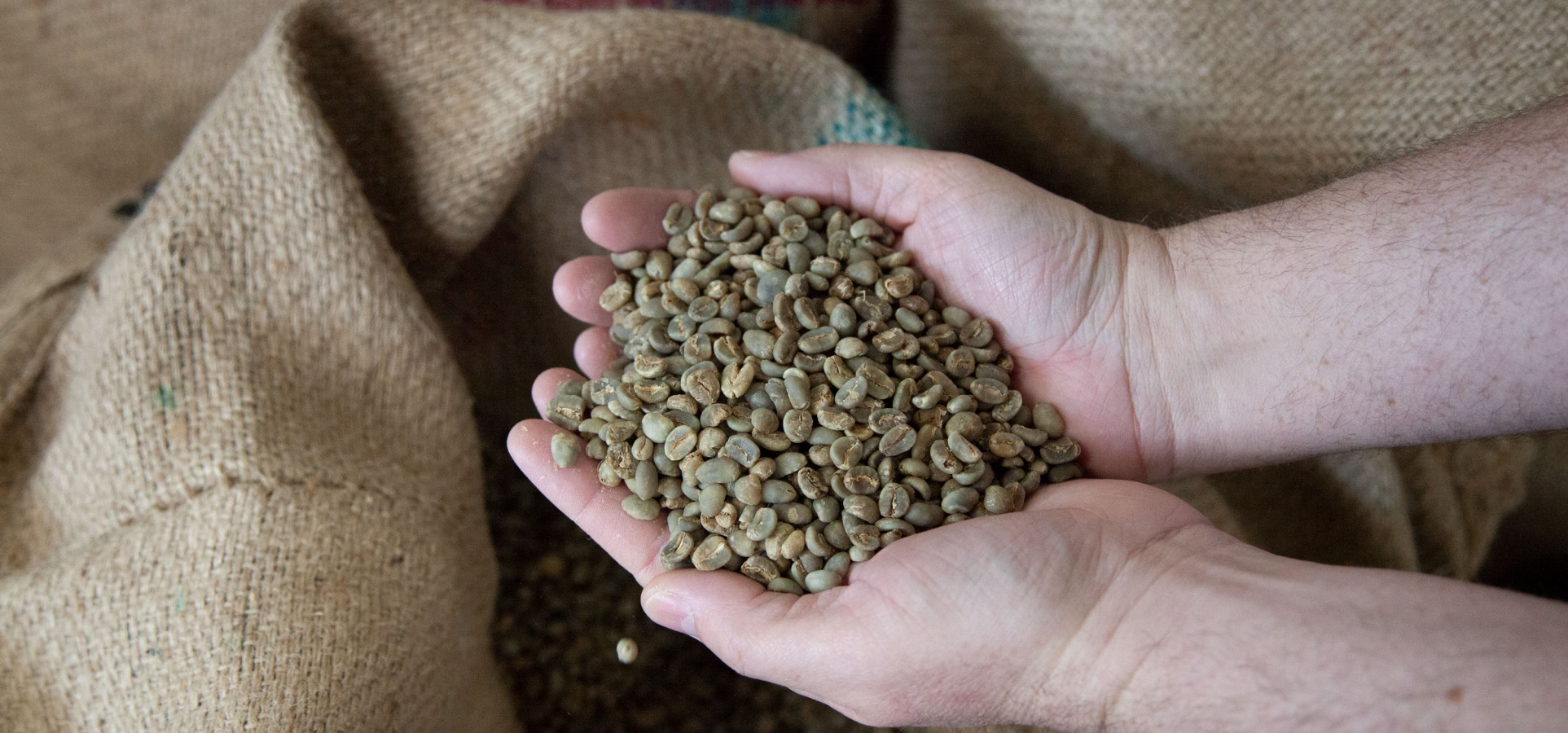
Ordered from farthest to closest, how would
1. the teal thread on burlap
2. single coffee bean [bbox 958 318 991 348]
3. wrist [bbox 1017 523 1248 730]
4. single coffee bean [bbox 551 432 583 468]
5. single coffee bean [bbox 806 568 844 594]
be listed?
the teal thread on burlap → single coffee bean [bbox 958 318 991 348] → single coffee bean [bbox 551 432 583 468] → single coffee bean [bbox 806 568 844 594] → wrist [bbox 1017 523 1248 730]

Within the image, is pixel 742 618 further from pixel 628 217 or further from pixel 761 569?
pixel 628 217

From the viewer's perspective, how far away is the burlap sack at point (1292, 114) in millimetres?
1341

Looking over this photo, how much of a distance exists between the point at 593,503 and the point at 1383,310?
0.93 metres

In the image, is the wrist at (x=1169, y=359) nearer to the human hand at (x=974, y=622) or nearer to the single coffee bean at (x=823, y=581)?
the human hand at (x=974, y=622)

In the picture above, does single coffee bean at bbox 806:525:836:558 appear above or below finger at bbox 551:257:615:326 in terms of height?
below

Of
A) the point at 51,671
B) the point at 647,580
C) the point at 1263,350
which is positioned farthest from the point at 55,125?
the point at 1263,350

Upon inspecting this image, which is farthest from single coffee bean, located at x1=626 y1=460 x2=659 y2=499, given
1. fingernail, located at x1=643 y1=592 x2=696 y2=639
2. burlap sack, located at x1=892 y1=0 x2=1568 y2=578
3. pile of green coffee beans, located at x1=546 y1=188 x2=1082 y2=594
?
burlap sack, located at x1=892 y1=0 x2=1568 y2=578

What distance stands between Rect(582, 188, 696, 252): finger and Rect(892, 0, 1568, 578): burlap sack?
0.67 m

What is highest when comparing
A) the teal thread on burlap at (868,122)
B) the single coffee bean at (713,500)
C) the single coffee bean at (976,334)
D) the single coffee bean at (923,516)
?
the teal thread on burlap at (868,122)

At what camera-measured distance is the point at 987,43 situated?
1638 millimetres

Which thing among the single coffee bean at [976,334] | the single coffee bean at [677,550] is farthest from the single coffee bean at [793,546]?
the single coffee bean at [976,334]

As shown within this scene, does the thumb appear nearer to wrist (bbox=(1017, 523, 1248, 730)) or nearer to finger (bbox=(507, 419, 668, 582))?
finger (bbox=(507, 419, 668, 582))

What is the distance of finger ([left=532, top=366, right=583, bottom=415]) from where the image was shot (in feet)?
3.98

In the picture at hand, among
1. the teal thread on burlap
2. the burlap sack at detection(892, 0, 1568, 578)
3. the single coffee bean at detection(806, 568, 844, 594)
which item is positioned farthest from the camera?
the teal thread on burlap
